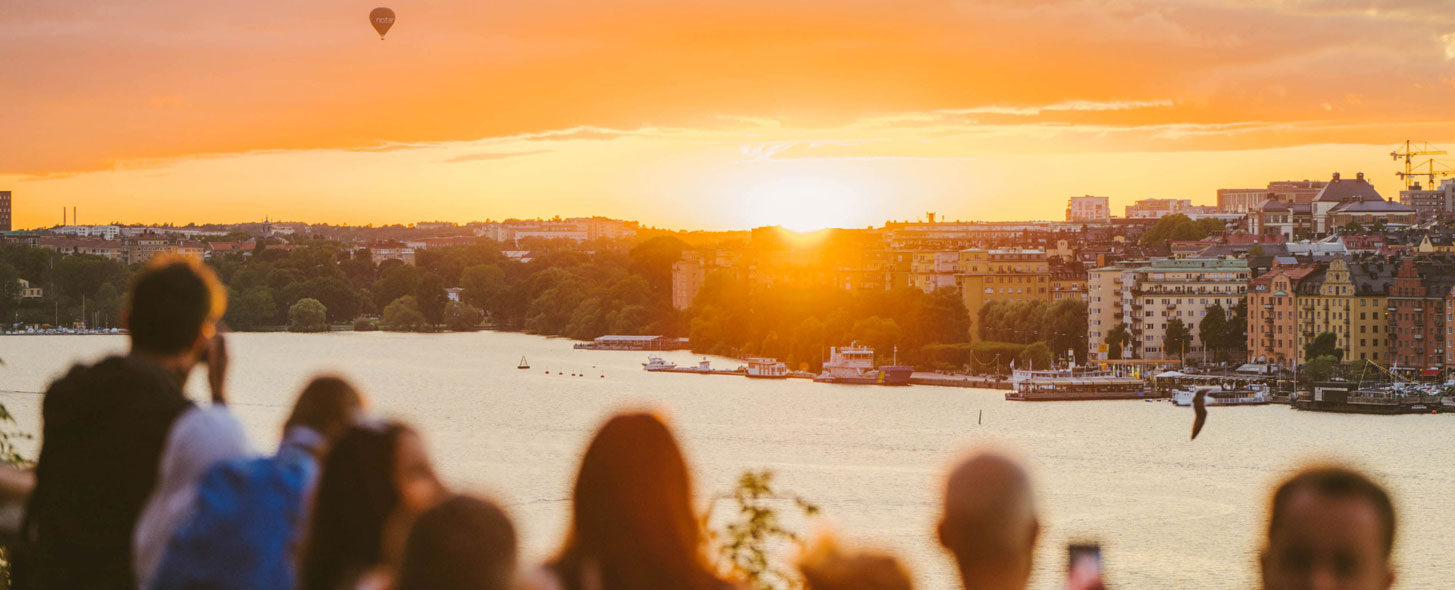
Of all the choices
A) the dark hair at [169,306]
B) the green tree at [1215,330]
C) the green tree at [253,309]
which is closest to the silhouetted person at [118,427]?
the dark hair at [169,306]

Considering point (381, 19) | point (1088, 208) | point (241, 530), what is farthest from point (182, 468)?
point (1088, 208)

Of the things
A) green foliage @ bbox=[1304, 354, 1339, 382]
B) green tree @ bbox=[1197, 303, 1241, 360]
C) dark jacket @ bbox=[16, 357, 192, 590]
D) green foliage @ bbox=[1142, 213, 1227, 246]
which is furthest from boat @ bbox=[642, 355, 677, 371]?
dark jacket @ bbox=[16, 357, 192, 590]

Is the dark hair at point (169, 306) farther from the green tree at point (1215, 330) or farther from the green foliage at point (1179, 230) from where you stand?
the green foliage at point (1179, 230)

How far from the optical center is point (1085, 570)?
3.25ft

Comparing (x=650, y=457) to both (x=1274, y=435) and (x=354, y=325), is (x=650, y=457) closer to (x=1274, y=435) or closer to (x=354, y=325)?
(x=1274, y=435)

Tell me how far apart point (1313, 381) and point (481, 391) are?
45.4 ft

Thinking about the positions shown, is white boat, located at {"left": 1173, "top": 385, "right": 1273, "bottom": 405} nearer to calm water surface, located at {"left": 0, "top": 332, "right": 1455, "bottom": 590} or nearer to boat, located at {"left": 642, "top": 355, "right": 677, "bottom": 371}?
calm water surface, located at {"left": 0, "top": 332, "right": 1455, "bottom": 590}

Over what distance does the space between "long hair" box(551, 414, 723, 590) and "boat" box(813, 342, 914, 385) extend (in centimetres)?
2970

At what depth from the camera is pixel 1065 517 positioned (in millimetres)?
13852

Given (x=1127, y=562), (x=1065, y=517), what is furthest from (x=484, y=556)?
(x=1065, y=517)

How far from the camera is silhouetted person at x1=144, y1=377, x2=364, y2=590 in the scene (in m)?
1.18

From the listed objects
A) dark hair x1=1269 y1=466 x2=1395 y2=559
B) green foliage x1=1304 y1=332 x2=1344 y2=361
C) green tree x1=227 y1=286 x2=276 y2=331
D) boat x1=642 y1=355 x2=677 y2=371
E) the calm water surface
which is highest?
dark hair x1=1269 y1=466 x2=1395 y2=559

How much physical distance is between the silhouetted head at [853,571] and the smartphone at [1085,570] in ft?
0.35

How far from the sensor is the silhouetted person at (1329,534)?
2.84 ft
